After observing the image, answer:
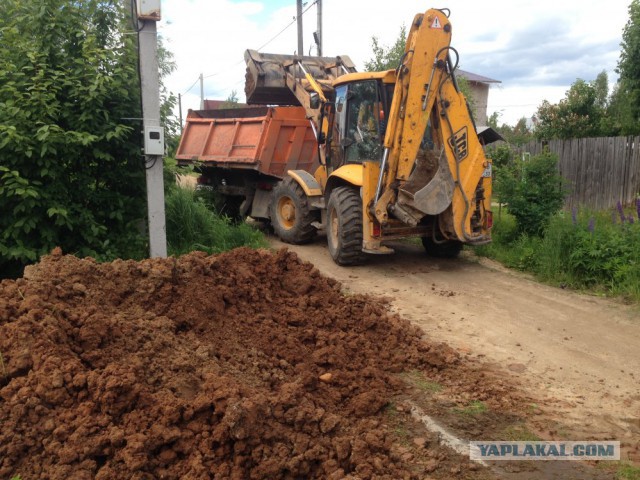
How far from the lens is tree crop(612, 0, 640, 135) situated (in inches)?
510

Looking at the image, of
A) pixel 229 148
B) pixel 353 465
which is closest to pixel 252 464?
pixel 353 465

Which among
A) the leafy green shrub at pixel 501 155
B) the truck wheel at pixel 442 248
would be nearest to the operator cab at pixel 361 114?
the truck wheel at pixel 442 248

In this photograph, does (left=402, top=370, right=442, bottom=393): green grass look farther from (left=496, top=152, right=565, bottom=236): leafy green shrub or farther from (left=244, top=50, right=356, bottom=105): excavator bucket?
(left=244, top=50, right=356, bottom=105): excavator bucket

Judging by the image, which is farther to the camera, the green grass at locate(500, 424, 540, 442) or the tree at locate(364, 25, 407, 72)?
the tree at locate(364, 25, 407, 72)

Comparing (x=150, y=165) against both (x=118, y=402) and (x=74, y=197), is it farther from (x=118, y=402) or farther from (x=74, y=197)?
(x=118, y=402)

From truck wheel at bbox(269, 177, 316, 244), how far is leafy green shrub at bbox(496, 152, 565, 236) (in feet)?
10.7

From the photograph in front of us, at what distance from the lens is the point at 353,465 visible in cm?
329

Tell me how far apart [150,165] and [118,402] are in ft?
13.8

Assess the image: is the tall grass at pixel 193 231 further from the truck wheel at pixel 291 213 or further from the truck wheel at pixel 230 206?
the truck wheel at pixel 230 206

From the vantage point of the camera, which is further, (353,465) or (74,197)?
(74,197)

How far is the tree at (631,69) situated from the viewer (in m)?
13.0

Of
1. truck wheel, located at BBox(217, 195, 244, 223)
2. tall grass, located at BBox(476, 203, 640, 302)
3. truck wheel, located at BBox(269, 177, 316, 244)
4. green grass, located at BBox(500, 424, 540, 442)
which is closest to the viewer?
green grass, located at BBox(500, 424, 540, 442)

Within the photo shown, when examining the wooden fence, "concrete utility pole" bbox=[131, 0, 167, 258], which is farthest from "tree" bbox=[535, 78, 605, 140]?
"concrete utility pole" bbox=[131, 0, 167, 258]

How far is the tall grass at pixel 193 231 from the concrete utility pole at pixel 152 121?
1.40m
